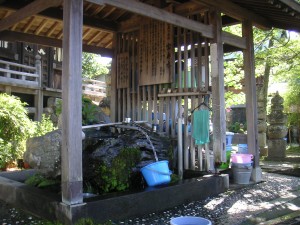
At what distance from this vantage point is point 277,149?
13797 millimetres

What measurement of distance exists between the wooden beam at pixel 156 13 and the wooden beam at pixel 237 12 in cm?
52

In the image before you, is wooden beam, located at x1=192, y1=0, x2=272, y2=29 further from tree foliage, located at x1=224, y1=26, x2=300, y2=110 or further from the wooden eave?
tree foliage, located at x1=224, y1=26, x2=300, y2=110

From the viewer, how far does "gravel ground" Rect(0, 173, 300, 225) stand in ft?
16.8

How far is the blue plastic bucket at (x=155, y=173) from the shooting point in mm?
6008

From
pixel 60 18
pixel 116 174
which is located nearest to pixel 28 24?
pixel 60 18

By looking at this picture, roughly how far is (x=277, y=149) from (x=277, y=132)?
75 cm

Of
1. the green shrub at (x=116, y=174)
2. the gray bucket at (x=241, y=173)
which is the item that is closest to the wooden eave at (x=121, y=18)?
the green shrub at (x=116, y=174)

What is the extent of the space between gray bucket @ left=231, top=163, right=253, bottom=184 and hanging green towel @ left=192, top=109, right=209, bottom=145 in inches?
52.7

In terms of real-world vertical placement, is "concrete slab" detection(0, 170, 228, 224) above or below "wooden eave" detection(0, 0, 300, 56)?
below

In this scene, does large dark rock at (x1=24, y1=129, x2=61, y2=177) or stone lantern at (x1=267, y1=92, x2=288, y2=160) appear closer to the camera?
large dark rock at (x1=24, y1=129, x2=61, y2=177)

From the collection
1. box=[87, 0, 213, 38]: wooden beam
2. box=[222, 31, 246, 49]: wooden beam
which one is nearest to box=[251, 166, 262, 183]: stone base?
box=[222, 31, 246, 49]: wooden beam

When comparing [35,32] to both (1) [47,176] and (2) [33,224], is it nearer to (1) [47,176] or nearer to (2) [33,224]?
(1) [47,176]

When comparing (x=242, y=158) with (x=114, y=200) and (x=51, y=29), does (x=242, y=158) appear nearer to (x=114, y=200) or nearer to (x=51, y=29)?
(x=114, y=200)

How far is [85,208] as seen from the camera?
15.1 feet
